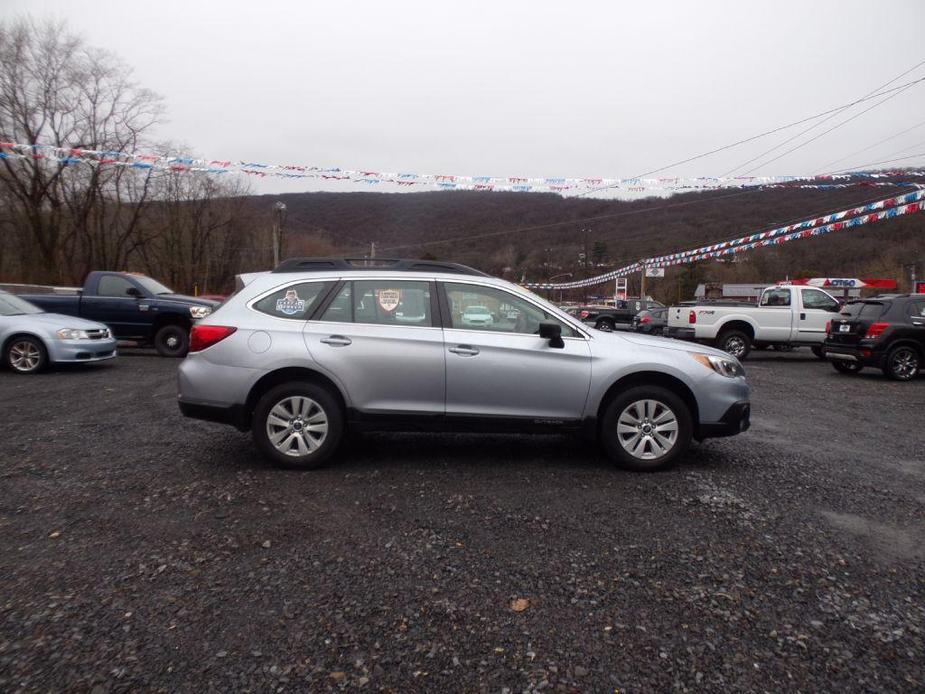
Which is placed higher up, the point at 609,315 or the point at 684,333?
the point at 609,315

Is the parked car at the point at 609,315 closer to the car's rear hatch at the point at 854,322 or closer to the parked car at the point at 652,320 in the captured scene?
the parked car at the point at 652,320

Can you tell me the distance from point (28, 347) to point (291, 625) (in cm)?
976

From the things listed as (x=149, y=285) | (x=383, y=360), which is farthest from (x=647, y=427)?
(x=149, y=285)

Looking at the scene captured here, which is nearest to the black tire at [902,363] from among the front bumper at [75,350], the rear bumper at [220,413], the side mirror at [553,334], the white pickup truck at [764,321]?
the white pickup truck at [764,321]

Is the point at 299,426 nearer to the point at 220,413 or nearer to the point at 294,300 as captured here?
the point at 220,413

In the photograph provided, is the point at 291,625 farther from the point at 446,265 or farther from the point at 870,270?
the point at 870,270

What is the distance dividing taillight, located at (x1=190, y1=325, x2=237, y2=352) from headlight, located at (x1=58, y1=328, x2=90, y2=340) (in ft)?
22.4

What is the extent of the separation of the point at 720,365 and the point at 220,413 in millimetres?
3971

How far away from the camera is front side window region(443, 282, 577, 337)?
4.80 m

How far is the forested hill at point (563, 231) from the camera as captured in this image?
3450cm

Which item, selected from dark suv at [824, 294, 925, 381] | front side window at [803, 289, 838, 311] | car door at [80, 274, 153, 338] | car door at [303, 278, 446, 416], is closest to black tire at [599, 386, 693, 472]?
car door at [303, 278, 446, 416]

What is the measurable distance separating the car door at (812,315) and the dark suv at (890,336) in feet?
12.1

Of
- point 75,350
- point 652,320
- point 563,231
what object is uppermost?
point 563,231

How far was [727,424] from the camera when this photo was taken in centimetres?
479
